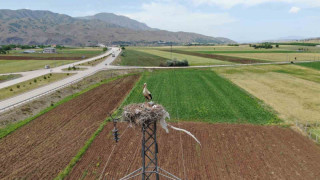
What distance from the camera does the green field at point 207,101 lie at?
27.0m

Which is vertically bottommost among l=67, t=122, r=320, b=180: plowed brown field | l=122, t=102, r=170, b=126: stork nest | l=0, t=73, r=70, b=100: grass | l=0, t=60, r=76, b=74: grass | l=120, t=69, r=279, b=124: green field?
l=67, t=122, r=320, b=180: plowed brown field

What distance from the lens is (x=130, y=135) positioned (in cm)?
2256

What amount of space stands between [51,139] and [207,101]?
2154 centimetres

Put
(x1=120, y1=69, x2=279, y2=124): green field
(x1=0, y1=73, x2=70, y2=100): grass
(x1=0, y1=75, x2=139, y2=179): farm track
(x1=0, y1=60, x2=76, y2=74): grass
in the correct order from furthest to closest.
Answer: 1. (x1=0, y1=60, x2=76, y2=74): grass
2. (x1=0, y1=73, x2=70, y2=100): grass
3. (x1=120, y1=69, x2=279, y2=124): green field
4. (x1=0, y1=75, x2=139, y2=179): farm track

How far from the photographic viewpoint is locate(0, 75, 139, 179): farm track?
16.8 meters

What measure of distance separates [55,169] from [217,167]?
12585mm

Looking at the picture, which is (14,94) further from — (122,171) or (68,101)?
(122,171)

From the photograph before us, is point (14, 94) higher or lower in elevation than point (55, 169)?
higher

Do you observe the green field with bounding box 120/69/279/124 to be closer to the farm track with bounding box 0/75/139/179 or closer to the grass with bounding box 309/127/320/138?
the grass with bounding box 309/127/320/138

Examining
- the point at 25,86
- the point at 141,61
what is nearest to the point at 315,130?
the point at 25,86

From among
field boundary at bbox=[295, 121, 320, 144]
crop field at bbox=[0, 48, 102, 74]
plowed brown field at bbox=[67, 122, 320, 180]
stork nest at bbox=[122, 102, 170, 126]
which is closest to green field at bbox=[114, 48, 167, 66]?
crop field at bbox=[0, 48, 102, 74]

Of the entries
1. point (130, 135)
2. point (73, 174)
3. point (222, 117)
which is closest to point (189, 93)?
point (222, 117)

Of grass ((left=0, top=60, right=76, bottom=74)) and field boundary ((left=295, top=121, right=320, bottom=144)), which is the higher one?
grass ((left=0, top=60, right=76, bottom=74))

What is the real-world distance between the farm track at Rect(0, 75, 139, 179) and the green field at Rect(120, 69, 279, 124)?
20.5 ft
